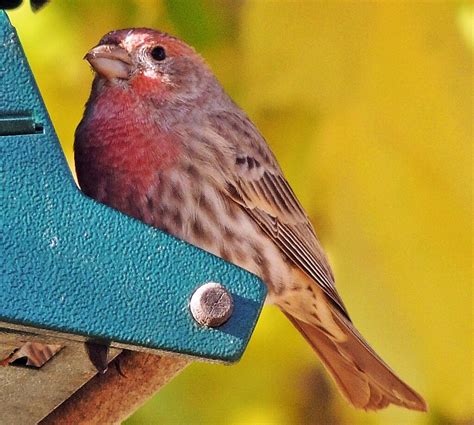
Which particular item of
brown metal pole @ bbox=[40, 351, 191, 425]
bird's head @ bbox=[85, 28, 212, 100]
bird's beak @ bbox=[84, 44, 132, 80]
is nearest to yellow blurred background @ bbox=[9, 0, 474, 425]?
bird's head @ bbox=[85, 28, 212, 100]

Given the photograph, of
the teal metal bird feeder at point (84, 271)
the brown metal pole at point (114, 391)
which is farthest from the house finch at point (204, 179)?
the teal metal bird feeder at point (84, 271)

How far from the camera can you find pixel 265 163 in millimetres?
3904

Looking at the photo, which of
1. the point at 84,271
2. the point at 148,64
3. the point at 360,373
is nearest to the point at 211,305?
the point at 84,271

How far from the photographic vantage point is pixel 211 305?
259 cm

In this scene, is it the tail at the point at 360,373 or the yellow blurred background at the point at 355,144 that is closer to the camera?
the tail at the point at 360,373

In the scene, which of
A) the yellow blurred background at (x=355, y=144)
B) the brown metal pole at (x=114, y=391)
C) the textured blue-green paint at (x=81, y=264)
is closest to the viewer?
the textured blue-green paint at (x=81, y=264)

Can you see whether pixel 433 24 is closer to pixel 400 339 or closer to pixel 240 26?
pixel 240 26

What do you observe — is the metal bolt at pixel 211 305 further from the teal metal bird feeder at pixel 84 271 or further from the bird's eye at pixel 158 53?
the bird's eye at pixel 158 53

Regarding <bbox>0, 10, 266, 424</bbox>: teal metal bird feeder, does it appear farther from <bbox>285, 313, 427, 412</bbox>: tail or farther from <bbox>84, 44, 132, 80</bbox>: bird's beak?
<bbox>285, 313, 427, 412</bbox>: tail

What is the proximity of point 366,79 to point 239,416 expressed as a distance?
1.04m

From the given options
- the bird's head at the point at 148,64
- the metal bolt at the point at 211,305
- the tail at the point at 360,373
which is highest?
the metal bolt at the point at 211,305

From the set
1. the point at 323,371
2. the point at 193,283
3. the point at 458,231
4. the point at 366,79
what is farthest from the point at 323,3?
the point at 193,283

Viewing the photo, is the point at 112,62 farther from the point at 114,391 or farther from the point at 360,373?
the point at 360,373

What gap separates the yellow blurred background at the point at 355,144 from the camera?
409 cm
